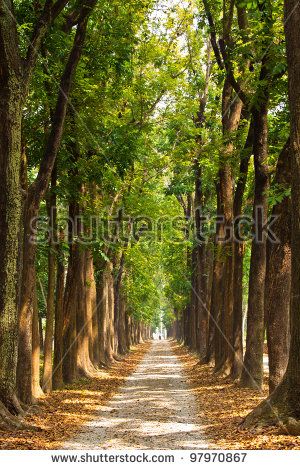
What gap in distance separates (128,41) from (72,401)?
31.2 ft

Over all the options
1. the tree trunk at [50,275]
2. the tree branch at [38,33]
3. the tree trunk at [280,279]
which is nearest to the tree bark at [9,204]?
the tree branch at [38,33]

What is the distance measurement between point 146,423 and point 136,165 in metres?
20.0

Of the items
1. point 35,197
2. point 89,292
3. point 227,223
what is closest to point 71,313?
point 89,292

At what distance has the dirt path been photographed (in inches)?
403

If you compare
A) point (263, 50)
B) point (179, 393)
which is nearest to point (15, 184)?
point (263, 50)

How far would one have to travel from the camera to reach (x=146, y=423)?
1269 centimetres

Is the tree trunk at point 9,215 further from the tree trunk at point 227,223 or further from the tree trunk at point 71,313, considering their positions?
the tree trunk at point 227,223

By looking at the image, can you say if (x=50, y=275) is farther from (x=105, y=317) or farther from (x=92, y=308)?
(x=105, y=317)

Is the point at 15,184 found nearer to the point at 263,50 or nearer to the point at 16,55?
the point at 16,55

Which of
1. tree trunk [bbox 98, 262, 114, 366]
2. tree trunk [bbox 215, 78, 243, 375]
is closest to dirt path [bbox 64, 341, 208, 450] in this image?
tree trunk [bbox 215, 78, 243, 375]

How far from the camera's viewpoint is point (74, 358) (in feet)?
70.8

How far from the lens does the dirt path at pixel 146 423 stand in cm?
1024

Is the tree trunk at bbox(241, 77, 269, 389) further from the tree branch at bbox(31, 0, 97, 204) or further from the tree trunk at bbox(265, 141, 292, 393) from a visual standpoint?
the tree branch at bbox(31, 0, 97, 204)

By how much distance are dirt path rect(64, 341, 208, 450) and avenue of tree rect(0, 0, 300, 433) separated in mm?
1349
